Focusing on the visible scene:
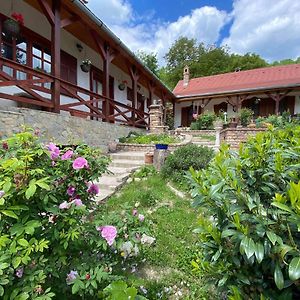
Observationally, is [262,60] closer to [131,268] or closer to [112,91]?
[112,91]

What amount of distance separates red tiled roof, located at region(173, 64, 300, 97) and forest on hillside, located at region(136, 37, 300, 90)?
38.2 feet

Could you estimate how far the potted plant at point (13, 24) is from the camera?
214 inches

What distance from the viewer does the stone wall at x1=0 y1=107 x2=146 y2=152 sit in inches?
163

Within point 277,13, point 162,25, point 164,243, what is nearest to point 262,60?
point 277,13

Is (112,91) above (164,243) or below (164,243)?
above

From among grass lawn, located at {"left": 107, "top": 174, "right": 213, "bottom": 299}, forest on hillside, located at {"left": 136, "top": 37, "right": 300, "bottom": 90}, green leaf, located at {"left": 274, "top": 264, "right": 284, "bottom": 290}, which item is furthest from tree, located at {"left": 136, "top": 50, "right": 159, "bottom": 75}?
green leaf, located at {"left": 274, "top": 264, "right": 284, "bottom": 290}

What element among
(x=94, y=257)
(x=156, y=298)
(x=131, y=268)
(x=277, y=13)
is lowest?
(x=156, y=298)

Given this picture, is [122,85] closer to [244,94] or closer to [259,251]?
[244,94]

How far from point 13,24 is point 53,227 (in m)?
6.01

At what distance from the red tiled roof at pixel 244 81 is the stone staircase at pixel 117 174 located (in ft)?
35.8

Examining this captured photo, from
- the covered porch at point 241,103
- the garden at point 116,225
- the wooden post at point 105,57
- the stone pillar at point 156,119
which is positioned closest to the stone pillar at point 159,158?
the wooden post at point 105,57

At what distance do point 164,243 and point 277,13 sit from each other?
86.5 feet

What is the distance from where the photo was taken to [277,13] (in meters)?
21.7

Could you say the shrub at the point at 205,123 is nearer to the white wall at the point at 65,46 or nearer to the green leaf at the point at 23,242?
the white wall at the point at 65,46
